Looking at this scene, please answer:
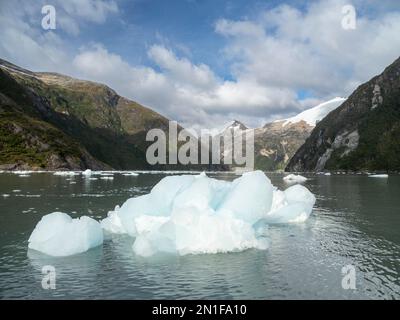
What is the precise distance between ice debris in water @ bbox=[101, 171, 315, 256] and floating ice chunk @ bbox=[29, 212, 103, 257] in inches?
125

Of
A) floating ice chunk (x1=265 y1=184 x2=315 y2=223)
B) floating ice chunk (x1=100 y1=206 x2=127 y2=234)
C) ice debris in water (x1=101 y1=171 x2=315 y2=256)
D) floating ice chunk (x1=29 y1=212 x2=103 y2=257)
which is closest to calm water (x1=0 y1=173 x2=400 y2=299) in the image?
floating ice chunk (x1=29 y1=212 x2=103 y2=257)

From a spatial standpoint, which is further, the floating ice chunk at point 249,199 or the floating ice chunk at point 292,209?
the floating ice chunk at point 292,209

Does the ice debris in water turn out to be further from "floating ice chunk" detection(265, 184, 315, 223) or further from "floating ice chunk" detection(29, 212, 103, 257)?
"floating ice chunk" detection(265, 184, 315, 223)

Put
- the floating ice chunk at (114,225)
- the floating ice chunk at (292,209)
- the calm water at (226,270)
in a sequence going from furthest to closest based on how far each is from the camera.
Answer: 1. the floating ice chunk at (292,209)
2. the floating ice chunk at (114,225)
3. the calm water at (226,270)

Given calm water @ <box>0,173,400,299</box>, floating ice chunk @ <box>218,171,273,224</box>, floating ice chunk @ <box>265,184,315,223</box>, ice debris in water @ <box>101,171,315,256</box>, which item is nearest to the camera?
calm water @ <box>0,173,400,299</box>

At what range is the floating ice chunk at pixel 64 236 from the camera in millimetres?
24062

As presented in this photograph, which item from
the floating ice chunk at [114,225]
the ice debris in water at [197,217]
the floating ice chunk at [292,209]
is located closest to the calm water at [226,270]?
the ice debris in water at [197,217]

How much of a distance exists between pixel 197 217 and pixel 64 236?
8120mm

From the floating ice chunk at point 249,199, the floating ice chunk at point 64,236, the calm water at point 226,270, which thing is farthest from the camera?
the floating ice chunk at point 249,199

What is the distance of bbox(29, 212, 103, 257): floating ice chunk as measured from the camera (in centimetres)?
2406

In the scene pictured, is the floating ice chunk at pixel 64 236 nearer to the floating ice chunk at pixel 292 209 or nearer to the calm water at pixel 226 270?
the calm water at pixel 226 270

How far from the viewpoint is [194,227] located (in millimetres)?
24578

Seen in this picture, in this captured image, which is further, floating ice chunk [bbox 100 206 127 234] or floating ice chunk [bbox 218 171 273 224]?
floating ice chunk [bbox 100 206 127 234]

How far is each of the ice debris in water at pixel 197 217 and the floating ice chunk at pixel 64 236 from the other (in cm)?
319
